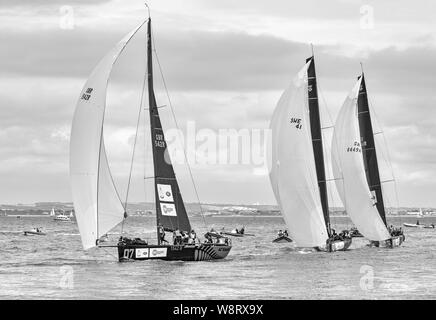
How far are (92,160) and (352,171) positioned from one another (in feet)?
85.5

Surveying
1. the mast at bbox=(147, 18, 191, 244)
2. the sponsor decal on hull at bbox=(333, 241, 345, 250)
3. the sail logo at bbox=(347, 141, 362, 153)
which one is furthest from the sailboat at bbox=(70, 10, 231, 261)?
the sail logo at bbox=(347, 141, 362, 153)

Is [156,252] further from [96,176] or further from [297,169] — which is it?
[297,169]

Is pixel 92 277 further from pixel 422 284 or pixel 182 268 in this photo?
pixel 422 284

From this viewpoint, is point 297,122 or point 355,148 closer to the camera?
point 297,122

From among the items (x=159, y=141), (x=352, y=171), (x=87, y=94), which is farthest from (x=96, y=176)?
(x=352, y=171)

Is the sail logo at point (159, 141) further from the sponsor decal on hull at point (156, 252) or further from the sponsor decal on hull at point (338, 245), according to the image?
the sponsor decal on hull at point (338, 245)

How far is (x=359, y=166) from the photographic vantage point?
6644 centimetres

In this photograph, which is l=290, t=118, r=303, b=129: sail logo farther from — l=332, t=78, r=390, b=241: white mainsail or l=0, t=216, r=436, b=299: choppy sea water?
l=332, t=78, r=390, b=241: white mainsail

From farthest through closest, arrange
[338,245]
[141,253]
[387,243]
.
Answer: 1. [387,243]
2. [338,245]
3. [141,253]

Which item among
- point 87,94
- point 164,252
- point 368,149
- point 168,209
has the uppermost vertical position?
point 87,94

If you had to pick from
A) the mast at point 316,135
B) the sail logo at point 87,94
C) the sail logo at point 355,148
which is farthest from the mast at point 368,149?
the sail logo at point 87,94

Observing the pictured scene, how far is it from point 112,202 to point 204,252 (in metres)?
A: 7.52

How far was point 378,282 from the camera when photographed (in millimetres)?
43219
